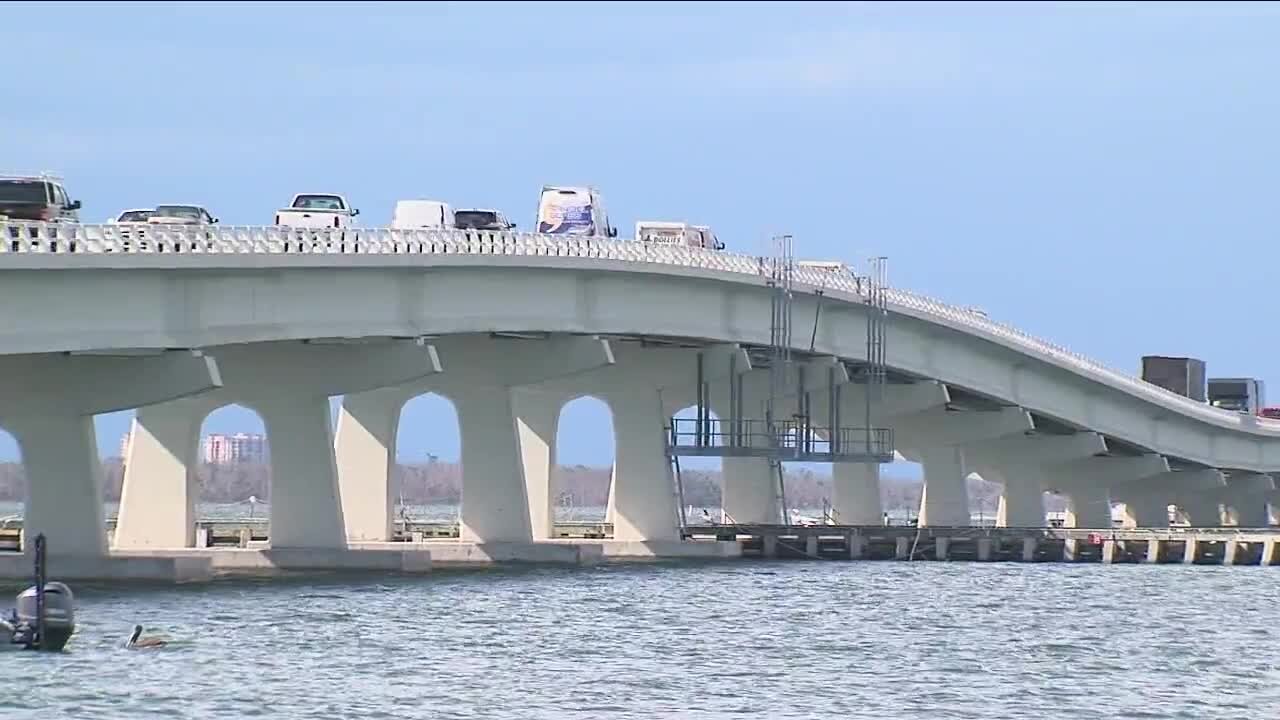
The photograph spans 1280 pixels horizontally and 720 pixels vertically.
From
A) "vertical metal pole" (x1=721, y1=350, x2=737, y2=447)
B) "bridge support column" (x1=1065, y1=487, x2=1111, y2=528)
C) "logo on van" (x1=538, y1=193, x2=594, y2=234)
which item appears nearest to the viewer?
"vertical metal pole" (x1=721, y1=350, x2=737, y2=447)

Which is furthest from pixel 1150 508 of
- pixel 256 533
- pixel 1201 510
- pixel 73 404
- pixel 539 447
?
pixel 73 404

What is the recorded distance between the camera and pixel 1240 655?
59719 mm

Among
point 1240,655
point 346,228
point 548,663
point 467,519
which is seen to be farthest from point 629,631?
point 467,519

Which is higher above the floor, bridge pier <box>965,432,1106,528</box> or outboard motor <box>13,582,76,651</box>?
bridge pier <box>965,432,1106,528</box>

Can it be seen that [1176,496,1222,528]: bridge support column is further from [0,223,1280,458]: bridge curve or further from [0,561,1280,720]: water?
[0,561,1280,720]: water

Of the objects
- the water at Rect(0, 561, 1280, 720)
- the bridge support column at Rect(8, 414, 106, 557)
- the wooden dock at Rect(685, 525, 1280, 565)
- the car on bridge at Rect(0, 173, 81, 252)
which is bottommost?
the water at Rect(0, 561, 1280, 720)

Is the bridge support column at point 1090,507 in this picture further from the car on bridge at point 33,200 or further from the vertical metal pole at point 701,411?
the car on bridge at point 33,200

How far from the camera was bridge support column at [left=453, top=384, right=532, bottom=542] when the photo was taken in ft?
312

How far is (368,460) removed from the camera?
9981cm

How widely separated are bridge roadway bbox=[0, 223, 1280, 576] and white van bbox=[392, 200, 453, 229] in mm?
4085

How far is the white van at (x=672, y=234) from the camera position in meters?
104

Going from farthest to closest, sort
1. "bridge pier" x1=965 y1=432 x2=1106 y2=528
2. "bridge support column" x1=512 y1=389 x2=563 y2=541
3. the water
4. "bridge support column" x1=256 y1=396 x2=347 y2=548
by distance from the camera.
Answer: "bridge pier" x1=965 y1=432 x2=1106 y2=528, "bridge support column" x1=512 y1=389 x2=563 y2=541, "bridge support column" x1=256 y1=396 x2=347 y2=548, the water

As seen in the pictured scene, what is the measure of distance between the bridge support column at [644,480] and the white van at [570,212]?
710 centimetres

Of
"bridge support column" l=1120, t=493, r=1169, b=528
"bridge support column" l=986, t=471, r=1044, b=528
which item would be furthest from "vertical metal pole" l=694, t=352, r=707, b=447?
"bridge support column" l=1120, t=493, r=1169, b=528
